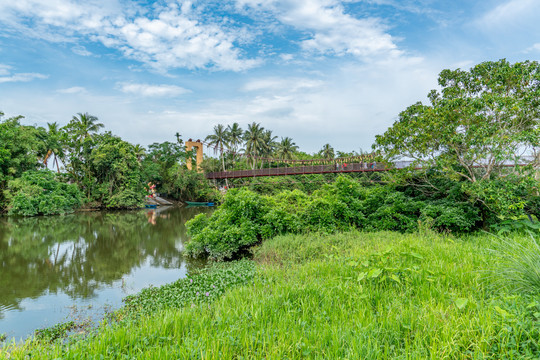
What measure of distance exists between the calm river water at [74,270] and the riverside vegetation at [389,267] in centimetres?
87

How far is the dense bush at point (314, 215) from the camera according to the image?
305 inches

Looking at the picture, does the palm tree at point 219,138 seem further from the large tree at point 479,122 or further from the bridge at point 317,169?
the large tree at point 479,122

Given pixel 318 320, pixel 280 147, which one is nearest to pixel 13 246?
pixel 318 320

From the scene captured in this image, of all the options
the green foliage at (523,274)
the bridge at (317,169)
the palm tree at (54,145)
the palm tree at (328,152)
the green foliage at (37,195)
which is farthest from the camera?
the palm tree at (328,152)

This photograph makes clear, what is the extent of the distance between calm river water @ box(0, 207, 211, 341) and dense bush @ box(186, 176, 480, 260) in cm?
97

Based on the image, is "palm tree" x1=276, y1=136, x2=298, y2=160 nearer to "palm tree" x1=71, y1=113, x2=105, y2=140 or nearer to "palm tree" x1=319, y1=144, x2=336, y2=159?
"palm tree" x1=319, y1=144, x2=336, y2=159

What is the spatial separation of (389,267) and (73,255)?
9.45 meters

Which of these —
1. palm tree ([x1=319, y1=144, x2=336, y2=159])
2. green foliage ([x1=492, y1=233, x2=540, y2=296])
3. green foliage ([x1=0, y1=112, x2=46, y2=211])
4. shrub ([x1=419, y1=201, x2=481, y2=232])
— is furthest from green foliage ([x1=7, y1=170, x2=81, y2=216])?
palm tree ([x1=319, y1=144, x2=336, y2=159])

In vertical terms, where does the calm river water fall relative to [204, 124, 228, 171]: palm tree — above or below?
below

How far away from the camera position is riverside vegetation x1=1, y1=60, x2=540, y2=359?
214cm

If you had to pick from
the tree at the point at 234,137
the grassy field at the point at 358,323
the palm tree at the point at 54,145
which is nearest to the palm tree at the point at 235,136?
the tree at the point at 234,137

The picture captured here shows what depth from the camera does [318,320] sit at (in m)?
2.53

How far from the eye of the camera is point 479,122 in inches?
271

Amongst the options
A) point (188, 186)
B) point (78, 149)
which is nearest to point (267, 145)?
point (188, 186)
